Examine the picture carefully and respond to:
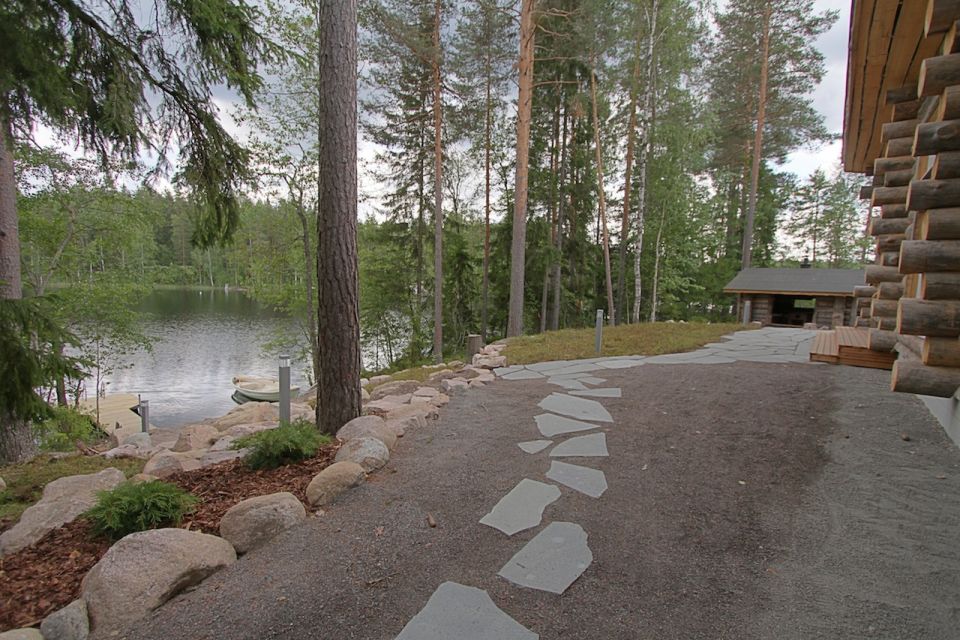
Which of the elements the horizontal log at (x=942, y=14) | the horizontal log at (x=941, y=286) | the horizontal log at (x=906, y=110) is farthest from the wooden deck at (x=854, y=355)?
the horizontal log at (x=942, y=14)

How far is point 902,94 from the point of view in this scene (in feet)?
10.5

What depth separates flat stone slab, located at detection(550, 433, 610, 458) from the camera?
2.97 metres

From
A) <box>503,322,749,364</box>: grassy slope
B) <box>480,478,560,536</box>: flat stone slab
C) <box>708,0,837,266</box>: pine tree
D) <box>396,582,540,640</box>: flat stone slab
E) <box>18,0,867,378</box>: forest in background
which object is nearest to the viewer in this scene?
<box>396,582,540,640</box>: flat stone slab

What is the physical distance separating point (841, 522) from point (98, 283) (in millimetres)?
14487

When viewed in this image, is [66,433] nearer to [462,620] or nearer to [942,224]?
[462,620]

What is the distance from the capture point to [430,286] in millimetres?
17188

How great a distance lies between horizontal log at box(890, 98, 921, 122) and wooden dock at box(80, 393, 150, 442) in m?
14.7

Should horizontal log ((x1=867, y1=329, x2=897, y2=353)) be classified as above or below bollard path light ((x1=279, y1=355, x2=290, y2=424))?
above

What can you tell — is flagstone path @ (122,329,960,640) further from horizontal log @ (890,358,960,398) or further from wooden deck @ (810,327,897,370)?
horizontal log @ (890,358,960,398)

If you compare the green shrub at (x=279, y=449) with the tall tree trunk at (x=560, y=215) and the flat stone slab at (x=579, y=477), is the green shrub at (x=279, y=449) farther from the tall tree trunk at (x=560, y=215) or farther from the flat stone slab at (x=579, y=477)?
the tall tree trunk at (x=560, y=215)

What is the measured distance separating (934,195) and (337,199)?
332 cm

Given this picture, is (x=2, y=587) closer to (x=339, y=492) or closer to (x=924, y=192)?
(x=339, y=492)

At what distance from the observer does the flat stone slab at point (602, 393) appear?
4.36m

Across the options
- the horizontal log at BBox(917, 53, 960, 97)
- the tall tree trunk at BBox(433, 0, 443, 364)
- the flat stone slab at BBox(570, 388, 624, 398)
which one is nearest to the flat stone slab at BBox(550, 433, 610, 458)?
the flat stone slab at BBox(570, 388, 624, 398)
